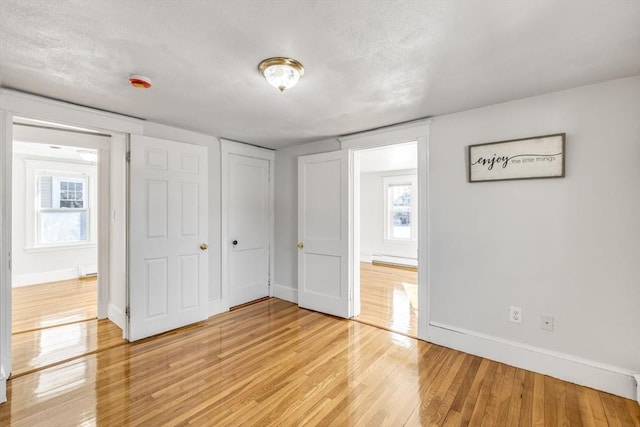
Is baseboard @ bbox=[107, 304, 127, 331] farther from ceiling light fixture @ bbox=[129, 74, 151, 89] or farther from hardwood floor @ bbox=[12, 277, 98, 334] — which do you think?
ceiling light fixture @ bbox=[129, 74, 151, 89]

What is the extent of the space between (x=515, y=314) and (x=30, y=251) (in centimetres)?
716

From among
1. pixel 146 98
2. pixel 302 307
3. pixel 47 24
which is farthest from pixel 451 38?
pixel 302 307

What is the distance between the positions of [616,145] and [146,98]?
3.69m

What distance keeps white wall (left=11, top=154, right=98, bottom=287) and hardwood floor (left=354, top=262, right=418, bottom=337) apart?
545 centimetres

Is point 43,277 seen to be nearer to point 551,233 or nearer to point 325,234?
point 325,234

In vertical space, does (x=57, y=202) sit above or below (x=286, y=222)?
above

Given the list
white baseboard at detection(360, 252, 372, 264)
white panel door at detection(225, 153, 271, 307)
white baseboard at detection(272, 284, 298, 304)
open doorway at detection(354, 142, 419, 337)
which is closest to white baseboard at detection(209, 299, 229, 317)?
white panel door at detection(225, 153, 271, 307)

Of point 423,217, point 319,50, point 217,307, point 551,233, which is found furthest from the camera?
point 217,307

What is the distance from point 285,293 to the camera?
168 inches

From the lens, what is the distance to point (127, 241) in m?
2.90

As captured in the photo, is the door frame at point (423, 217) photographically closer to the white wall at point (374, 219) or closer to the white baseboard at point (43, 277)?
the white wall at point (374, 219)

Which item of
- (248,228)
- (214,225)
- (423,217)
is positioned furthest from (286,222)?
(423,217)

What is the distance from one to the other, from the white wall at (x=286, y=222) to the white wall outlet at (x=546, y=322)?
2.84m

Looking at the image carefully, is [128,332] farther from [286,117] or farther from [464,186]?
[464,186]
